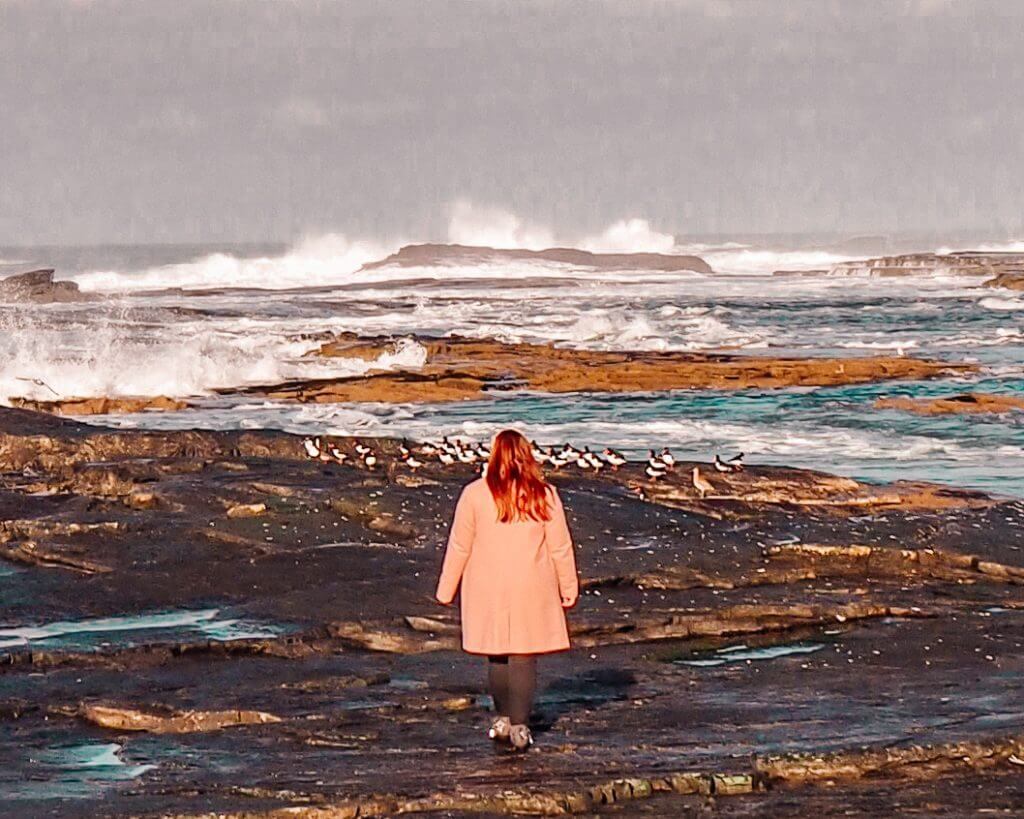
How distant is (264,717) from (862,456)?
13.9 meters

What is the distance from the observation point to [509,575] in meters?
8.96

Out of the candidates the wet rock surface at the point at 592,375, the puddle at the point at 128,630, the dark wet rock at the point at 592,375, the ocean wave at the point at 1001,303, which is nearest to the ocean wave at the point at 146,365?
the dark wet rock at the point at 592,375

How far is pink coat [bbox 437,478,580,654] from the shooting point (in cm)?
896

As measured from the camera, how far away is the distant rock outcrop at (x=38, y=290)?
272 feet

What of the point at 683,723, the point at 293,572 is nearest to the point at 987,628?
the point at 683,723

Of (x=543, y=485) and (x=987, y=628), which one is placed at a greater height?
(x=543, y=485)

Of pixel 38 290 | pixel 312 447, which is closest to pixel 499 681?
pixel 312 447

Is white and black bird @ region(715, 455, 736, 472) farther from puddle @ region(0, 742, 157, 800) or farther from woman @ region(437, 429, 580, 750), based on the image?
puddle @ region(0, 742, 157, 800)

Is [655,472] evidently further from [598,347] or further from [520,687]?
[598,347]

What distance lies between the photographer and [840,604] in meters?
12.3

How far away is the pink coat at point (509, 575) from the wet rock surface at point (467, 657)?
0.49 metres

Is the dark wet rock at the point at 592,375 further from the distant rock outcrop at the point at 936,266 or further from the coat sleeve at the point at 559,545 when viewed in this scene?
the distant rock outcrop at the point at 936,266

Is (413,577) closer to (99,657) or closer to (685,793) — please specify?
(99,657)

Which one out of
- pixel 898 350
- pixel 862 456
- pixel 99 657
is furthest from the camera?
pixel 898 350
